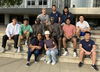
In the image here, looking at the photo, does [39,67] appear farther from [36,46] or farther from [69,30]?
[69,30]

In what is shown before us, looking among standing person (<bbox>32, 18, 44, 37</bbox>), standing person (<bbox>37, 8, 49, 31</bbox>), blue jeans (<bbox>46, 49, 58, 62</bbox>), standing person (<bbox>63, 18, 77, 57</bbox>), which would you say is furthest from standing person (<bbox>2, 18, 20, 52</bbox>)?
standing person (<bbox>63, 18, 77, 57</bbox>)

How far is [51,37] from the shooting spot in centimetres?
900

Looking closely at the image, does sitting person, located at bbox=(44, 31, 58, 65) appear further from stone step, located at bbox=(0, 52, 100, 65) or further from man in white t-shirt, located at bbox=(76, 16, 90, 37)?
man in white t-shirt, located at bbox=(76, 16, 90, 37)

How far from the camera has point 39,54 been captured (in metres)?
8.95

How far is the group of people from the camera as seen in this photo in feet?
27.4

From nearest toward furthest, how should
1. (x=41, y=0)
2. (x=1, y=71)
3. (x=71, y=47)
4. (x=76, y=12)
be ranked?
(x=1, y=71) < (x=71, y=47) < (x=76, y=12) < (x=41, y=0)

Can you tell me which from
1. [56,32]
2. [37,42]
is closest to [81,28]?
[56,32]

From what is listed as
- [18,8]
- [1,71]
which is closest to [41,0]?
[18,8]

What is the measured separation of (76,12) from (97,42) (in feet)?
58.4

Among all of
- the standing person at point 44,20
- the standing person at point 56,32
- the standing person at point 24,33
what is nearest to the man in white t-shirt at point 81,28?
the standing person at point 56,32

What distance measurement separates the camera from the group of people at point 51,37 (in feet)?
27.4

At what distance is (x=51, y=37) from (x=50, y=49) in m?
0.66

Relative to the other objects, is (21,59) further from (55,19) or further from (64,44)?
(55,19)

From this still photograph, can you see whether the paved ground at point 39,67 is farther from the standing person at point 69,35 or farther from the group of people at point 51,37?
the standing person at point 69,35
